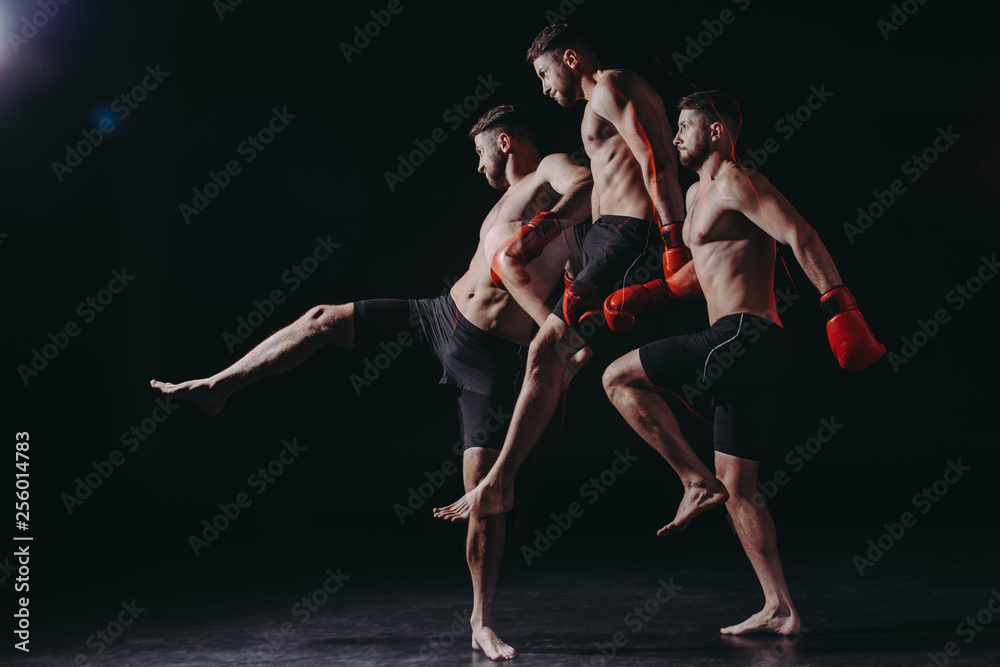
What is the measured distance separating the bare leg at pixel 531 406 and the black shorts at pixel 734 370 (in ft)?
0.99

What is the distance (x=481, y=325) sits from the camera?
4.12 metres

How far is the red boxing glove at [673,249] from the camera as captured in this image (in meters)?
3.91

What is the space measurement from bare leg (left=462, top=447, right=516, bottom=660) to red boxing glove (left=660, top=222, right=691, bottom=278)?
1.02m

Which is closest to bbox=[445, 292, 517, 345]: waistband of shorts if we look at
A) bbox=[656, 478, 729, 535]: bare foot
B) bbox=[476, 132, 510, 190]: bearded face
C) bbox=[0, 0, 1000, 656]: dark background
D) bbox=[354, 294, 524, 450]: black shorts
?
bbox=[354, 294, 524, 450]: black shorts

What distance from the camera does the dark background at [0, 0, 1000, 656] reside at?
6.29 metres

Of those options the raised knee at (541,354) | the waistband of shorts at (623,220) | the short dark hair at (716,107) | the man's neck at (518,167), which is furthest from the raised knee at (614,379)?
the short dark hair at (716,107)

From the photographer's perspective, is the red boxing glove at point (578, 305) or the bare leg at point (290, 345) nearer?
the red boxing glove at point (578, 305)

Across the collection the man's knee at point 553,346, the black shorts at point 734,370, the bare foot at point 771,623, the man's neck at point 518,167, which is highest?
the man's neck at point 518,167

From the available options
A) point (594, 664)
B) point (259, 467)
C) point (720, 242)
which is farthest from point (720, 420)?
point (259, 467)

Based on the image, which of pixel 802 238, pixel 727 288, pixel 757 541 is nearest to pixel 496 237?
pixel 727 288

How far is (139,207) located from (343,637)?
3.91m

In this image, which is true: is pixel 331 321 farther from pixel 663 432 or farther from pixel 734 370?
pixel 734 370

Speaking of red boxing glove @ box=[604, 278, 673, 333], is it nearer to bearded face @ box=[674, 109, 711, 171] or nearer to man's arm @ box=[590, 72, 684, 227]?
man's arm @ box=[590, 72, 684, 227]

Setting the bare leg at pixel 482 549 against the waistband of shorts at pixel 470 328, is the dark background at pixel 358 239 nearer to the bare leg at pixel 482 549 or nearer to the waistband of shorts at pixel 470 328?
the bare leg at pixel 482 549
